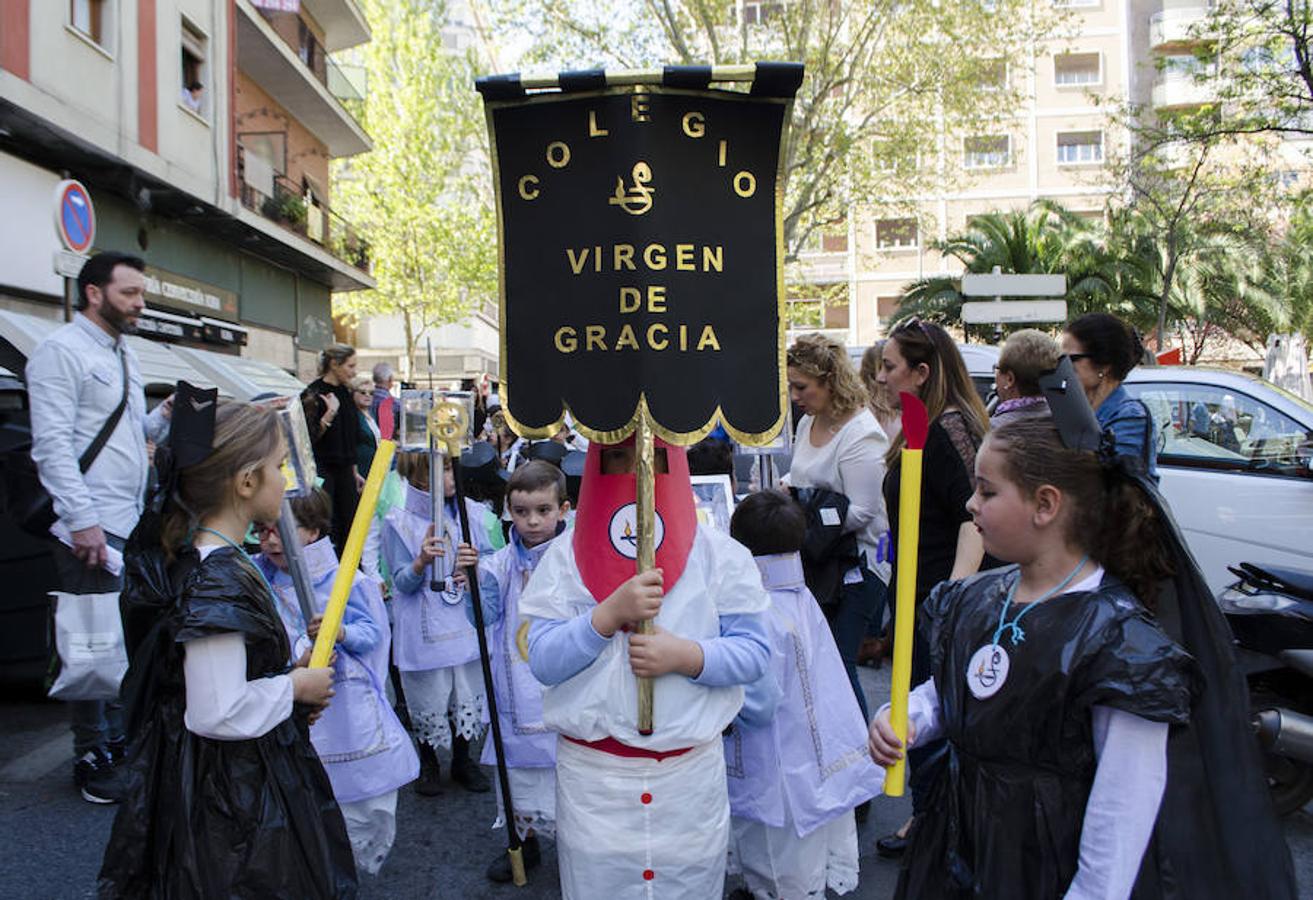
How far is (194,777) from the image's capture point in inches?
84.4

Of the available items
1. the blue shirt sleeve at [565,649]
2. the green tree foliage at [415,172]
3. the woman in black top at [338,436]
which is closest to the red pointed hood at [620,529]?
the blue shirt sleeve at [565,649]

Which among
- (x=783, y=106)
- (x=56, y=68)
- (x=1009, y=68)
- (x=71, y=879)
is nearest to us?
(x=783, y=106)

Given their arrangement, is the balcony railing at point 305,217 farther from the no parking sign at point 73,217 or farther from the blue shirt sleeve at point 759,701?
the blue shirt sleeve at point 759,701

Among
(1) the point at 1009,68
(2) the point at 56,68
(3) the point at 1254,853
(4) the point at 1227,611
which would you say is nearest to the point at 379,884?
(3) the point at 1254,853

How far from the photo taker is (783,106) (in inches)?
96.3

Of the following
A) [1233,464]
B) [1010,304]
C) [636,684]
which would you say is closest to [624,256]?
[636,684]

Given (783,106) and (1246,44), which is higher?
(1246,44)

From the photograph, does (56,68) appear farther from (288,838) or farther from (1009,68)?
(1009,68)

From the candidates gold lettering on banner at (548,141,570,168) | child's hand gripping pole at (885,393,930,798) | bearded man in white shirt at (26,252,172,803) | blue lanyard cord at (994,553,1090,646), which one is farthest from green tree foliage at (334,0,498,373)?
blue lanyard cord at (994,553,1090,646)

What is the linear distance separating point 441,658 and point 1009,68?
64.4ft

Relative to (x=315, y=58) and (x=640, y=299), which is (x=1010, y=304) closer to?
(x=640, y=299)

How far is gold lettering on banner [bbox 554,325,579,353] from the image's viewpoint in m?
2.46

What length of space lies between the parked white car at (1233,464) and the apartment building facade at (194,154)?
11076 millimetres

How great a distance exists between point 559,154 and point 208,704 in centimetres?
150
